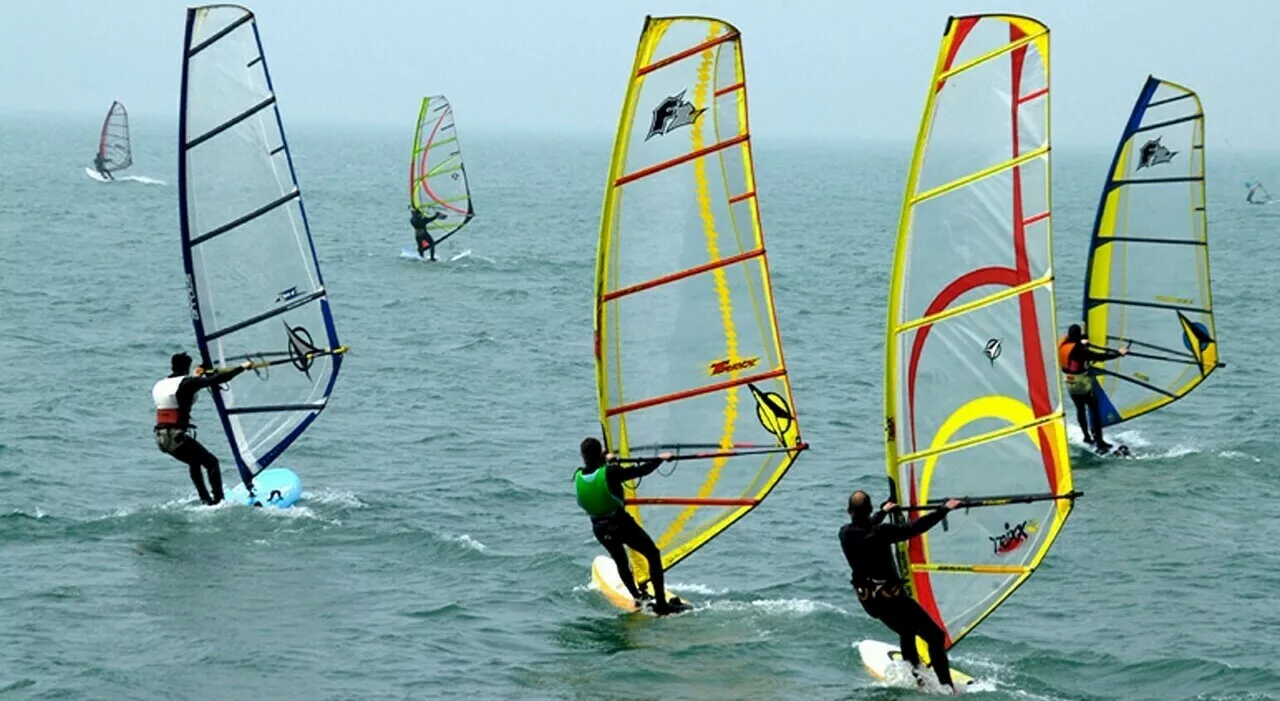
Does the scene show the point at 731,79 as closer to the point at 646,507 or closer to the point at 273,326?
the point at 646,507

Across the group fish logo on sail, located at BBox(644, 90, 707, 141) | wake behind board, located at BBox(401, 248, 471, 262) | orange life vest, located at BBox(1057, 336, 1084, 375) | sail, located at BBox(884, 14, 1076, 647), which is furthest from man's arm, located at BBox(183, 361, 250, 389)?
wake behind board, located at BBox(401, 248, 471, 262)

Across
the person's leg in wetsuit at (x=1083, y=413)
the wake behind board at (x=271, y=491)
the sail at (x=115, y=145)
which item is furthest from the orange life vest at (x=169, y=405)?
the sail at (x=115, y=145)

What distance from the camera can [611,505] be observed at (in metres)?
13.2

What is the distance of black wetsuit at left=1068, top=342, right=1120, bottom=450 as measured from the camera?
20.4 m

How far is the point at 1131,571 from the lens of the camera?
1581cm

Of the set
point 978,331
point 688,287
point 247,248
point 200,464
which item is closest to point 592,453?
point 688,287

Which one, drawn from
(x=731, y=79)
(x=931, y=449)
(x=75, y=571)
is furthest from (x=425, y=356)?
(x=931, y=449)

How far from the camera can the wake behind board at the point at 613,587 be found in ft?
45.2

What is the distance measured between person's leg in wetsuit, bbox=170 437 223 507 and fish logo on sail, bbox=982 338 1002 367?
7767 mm

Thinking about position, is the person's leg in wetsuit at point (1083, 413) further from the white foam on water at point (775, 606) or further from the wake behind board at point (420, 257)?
the wake behind board at point (420, 257)

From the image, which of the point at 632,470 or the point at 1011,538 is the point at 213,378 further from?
the point at 1011,538

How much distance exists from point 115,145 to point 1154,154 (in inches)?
2605

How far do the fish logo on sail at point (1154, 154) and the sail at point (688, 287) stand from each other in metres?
8.96

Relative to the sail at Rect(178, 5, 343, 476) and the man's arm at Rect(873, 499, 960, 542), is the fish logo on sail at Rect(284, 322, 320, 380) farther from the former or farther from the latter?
the man's arm at Rect(873, 499, 960, 542)
